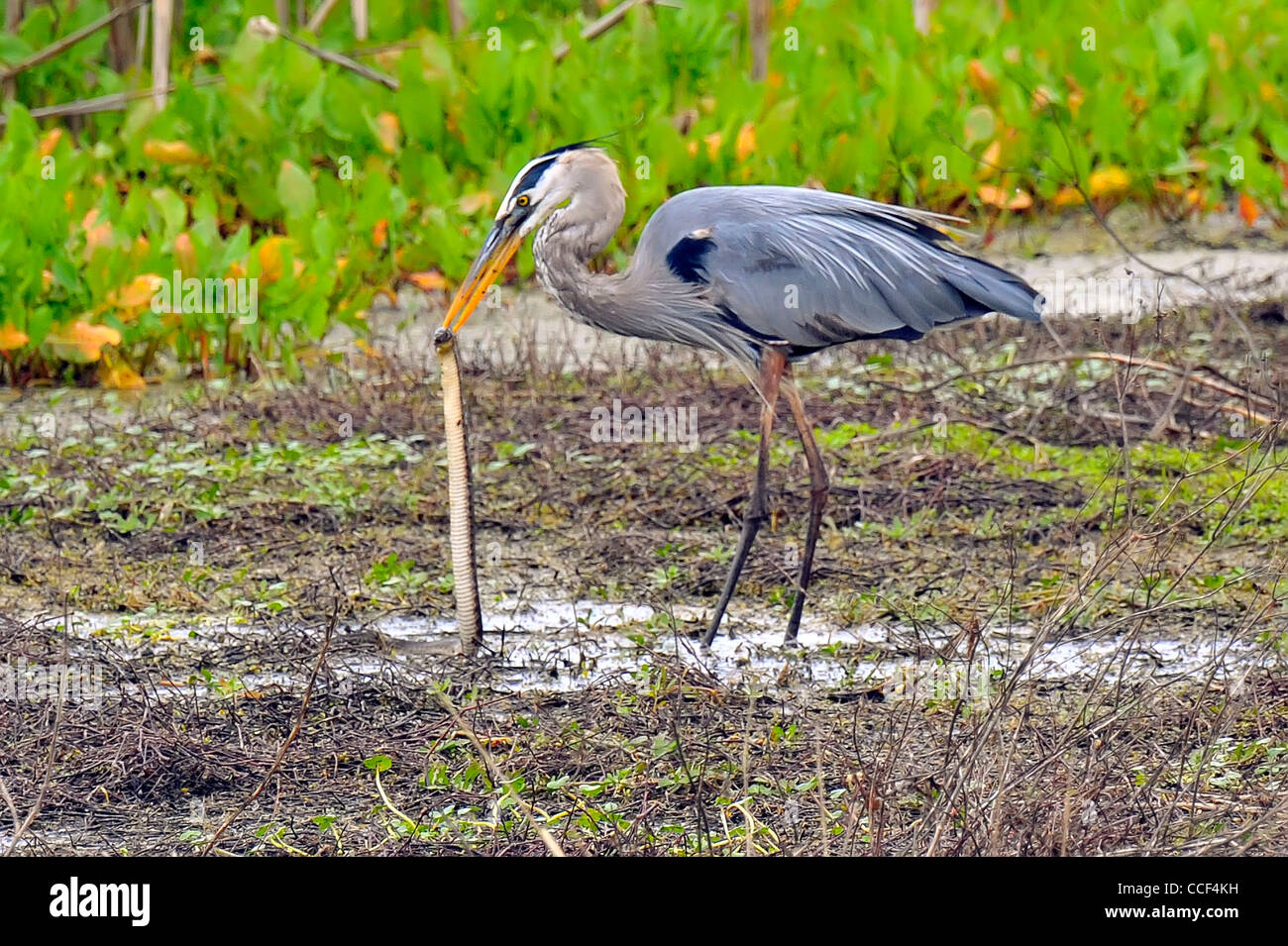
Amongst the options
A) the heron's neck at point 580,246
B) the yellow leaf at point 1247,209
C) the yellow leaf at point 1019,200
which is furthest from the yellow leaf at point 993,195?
the heron's neck at point 580,246

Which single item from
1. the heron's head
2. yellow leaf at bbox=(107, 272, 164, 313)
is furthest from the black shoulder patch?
yellow leaf at bbox=(107, 272, 164, 313)

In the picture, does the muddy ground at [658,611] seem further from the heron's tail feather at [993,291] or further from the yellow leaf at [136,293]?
the yellow leaf at [136,293]

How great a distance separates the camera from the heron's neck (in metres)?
4.99

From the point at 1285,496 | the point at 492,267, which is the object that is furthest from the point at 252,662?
the point at 1285,496

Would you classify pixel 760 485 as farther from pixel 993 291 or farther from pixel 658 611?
pixel 993 291

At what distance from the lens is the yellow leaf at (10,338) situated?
266 inches

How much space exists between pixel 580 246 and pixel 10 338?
2702 millimetres

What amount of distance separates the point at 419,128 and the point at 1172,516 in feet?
14.8

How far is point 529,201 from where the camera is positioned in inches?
194

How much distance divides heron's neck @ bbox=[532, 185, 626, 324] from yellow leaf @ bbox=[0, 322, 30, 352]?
2549mm

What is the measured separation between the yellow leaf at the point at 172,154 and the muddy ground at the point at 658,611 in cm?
187

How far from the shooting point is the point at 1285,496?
5488 mm

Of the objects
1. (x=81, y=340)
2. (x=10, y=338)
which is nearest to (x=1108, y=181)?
(x=81, y=340)
